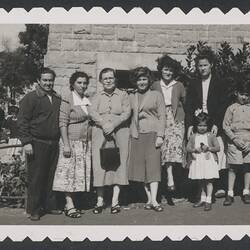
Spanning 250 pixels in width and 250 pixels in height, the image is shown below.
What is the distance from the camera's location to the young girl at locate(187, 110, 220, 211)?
21.2 feet

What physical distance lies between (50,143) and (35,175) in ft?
1.16

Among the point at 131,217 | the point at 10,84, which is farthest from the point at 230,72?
the point at 10,84

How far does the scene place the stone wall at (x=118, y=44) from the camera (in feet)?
20.9

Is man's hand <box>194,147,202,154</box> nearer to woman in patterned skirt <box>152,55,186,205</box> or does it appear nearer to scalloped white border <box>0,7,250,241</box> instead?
woman in patterned skirt <box>152,55,186,205</box>

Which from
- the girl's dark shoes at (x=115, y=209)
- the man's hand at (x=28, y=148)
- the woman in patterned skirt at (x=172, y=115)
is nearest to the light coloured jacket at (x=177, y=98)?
the woman in patterned skirt at (x=172, y=115)

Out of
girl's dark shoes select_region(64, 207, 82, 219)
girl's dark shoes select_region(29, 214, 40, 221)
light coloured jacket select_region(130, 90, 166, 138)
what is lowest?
girl's dark shoes select_region(29, 214, 40, 221)

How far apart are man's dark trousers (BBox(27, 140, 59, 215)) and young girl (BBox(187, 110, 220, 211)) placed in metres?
1.38

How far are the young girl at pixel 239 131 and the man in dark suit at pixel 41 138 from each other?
1723 mm

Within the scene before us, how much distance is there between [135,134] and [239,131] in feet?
3.46

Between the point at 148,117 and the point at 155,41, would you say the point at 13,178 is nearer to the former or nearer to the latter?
the point at 148,117

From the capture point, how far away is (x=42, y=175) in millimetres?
6281

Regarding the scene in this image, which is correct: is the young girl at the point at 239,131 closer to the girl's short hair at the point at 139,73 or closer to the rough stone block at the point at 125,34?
the girl's short hair at the point at 139,73

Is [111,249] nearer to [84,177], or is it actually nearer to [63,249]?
[63,249]

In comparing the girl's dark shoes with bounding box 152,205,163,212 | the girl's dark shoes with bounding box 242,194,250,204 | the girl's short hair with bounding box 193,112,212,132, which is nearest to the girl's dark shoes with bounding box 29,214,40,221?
the girl's dark shoes with bounding box 152,205,163,212
